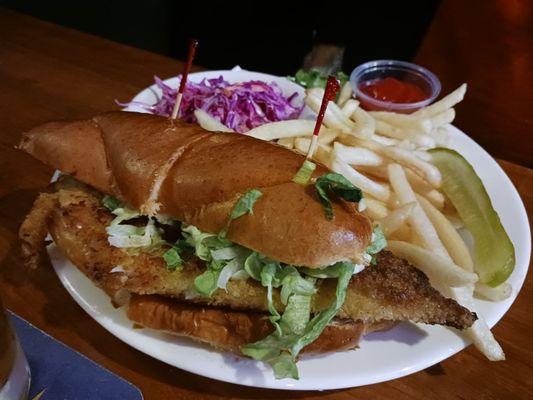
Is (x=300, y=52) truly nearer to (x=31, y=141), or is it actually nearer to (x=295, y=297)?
(x=31, y=141)

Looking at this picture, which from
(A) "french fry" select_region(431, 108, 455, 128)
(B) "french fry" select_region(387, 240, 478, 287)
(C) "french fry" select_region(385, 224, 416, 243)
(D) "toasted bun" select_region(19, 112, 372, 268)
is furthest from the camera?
(A) "french fry" select_region(431, 108, 455, 128)

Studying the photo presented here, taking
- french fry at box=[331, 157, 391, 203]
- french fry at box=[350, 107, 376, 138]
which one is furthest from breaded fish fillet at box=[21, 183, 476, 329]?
french fry at box=[350, 107, 376, 138]

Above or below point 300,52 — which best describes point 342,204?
above

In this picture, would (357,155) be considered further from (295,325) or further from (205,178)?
(295,325)

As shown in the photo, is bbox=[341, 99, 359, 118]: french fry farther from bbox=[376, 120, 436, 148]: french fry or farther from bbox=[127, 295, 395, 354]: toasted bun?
bbox=[127, 295, 395, 354]: toasted bun

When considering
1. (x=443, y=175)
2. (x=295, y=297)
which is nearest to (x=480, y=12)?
(x=443, y=175)

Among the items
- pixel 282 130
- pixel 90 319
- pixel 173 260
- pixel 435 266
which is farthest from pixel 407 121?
pixel 90 319
